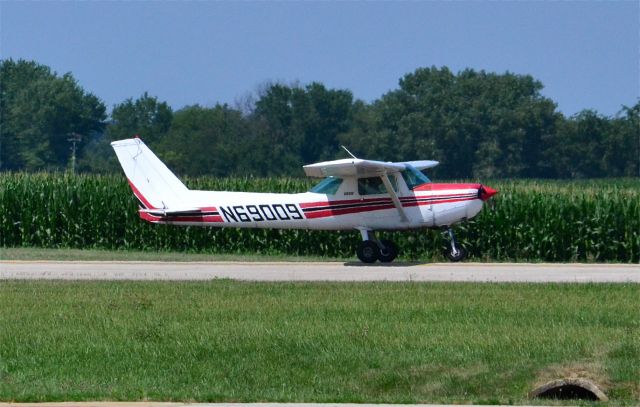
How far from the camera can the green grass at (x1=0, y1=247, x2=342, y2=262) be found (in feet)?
86.0

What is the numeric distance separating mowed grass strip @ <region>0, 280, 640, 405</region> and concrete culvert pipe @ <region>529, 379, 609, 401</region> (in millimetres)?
226

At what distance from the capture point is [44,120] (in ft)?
234

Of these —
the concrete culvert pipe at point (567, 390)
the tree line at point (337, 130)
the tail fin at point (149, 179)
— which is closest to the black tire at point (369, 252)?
the tail fin at point (149, 179)

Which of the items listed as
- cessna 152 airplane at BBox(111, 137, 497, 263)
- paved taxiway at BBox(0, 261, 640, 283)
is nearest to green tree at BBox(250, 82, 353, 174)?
cessna 152 airplane at BBox(111, 137, 497, 263)

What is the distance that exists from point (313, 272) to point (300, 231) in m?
7.22

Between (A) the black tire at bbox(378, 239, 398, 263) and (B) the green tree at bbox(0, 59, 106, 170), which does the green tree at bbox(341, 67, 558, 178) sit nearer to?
(B) the green tree at bbox(0, 59, 106, 170)

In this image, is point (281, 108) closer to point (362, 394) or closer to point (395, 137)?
point (395, 137)

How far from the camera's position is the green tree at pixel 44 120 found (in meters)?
69.1

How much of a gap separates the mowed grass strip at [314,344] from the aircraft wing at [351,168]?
6.73 m

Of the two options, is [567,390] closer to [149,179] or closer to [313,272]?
[313,272]

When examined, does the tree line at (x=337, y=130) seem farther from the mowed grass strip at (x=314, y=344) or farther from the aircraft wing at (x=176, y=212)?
the mowed grass strip at (x=314, y=344)

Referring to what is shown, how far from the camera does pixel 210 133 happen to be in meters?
65.4

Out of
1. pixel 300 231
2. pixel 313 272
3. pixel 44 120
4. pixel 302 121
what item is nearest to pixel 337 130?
pixel 302 121

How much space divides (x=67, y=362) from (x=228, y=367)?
5.38 ft
